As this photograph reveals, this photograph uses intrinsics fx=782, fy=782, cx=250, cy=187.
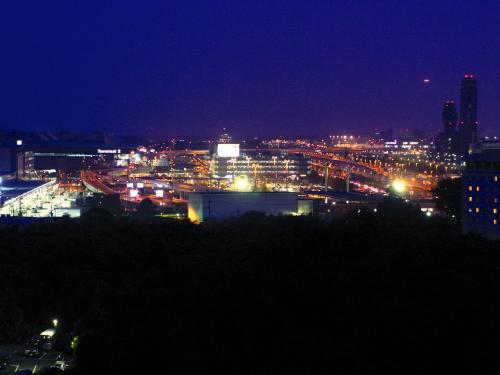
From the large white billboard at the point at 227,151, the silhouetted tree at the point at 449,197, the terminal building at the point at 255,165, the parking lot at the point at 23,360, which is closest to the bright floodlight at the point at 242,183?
the terminal building at the point at 255,165

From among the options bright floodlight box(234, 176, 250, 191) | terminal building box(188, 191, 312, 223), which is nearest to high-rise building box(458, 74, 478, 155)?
bright floodlight box(234, 176, 250, 191)

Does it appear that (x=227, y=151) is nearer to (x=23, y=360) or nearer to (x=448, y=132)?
(x=448, y=132)

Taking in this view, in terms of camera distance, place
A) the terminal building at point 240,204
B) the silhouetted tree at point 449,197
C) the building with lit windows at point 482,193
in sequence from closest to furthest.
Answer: the building with lit windows at point 482,193 → the terminal building at point 240,204 → the silhouetted tree at point 449,197

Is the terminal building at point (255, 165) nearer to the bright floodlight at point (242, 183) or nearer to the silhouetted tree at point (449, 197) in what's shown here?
the bright floodlight at point (242, 183)

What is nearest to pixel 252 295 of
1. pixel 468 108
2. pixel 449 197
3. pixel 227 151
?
pixel 449 197

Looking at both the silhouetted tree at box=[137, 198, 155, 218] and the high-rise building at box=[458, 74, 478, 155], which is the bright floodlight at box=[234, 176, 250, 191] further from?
the high-rise building at box=[458, 74, 478, 155]

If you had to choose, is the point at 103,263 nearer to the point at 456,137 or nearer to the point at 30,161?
the point at 30,161
